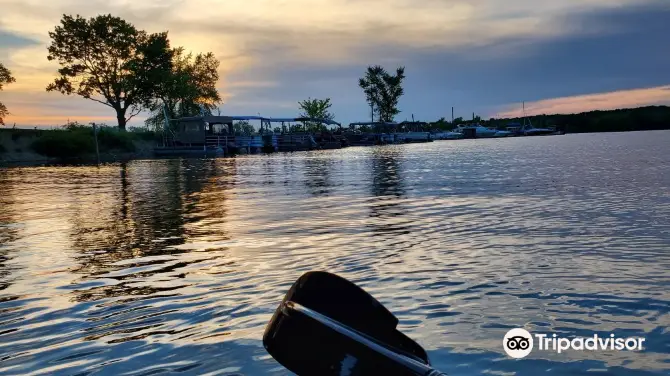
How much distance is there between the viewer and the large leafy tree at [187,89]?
76250mm

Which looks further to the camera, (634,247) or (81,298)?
(634,247)

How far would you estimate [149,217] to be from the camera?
13.7 meters

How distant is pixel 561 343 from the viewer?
15.9ft

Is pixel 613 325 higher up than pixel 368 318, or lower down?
lower down

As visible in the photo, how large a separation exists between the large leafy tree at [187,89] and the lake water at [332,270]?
210 feet

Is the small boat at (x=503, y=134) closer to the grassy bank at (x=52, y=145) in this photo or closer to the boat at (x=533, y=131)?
the boat at (x=533, y=131)

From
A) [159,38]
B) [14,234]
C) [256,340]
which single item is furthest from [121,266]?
[159,38]

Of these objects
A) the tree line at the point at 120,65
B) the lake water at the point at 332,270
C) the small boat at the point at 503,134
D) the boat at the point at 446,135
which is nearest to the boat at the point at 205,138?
the tree line at the point at 120,65

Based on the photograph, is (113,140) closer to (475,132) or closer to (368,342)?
(368,342)

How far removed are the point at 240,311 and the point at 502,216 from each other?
25.7ft

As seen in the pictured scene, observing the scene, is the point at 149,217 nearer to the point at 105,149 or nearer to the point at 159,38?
the point at 105,149

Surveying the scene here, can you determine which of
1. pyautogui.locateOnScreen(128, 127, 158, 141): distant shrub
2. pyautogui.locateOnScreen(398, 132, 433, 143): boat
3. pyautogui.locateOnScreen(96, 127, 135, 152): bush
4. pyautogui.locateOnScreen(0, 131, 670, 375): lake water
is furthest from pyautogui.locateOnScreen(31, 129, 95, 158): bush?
pyautogui.locateOnScreen(398, 132, 433, 143): boat

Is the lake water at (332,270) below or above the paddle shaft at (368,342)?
below

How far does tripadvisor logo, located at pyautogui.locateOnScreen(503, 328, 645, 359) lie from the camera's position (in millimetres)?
4715
